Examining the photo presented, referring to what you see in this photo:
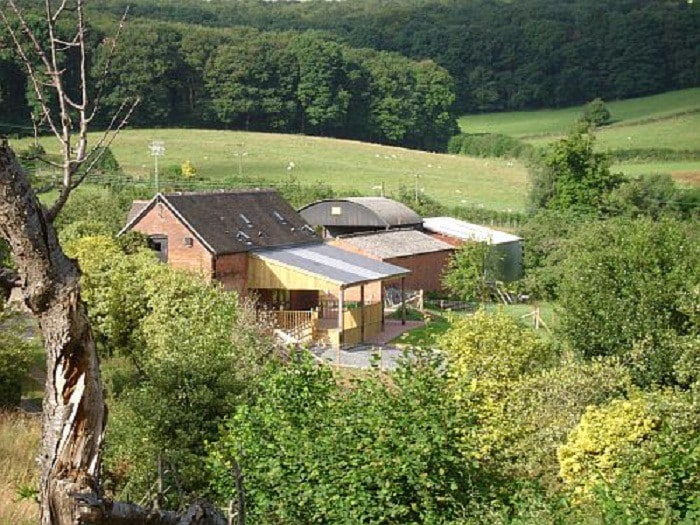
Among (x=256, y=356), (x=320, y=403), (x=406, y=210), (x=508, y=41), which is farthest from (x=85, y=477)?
(x=508, y=41)

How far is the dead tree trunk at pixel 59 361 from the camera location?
20.9 ft

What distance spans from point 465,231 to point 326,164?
106 ft

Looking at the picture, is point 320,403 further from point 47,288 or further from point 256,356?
point 47,288

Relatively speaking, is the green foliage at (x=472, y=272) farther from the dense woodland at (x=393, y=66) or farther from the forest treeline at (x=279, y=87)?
the forest treeline at (x=279, y=87)

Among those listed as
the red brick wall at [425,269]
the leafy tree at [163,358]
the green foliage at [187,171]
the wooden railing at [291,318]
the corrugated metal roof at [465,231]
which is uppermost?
the leafy tree at [163,358]

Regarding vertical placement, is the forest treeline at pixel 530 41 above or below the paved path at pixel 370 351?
above

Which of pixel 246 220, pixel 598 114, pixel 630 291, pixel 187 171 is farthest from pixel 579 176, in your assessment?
pixel 598 114

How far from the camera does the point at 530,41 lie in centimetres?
14488

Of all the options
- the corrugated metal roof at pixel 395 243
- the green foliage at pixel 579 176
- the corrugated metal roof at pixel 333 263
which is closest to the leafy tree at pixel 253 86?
the green foliage at pixel 579 176

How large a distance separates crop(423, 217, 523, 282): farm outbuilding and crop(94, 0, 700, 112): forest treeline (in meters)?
70.2

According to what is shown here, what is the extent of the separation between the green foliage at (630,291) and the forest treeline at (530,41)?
9731cm

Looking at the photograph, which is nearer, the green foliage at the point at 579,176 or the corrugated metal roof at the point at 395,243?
the corrugated metal roof at the point at 395,243

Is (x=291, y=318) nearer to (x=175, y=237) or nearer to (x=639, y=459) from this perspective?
(x=175, y=237)

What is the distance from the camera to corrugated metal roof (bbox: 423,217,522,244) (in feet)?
190
